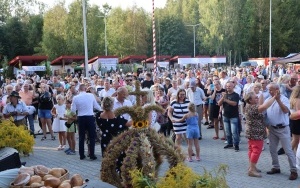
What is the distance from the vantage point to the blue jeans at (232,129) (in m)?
9.57

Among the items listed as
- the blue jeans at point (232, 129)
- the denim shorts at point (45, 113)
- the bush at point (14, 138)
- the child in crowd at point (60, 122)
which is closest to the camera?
the bush at point (14, 138)

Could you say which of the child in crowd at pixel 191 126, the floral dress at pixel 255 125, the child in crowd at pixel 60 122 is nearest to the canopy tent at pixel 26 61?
the child in crowd at pixel 60 122

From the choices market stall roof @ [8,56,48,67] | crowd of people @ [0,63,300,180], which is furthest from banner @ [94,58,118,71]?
crowd of people @ [0,63,300,180]

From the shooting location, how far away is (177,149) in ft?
15.8

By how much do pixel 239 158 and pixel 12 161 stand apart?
515 cm

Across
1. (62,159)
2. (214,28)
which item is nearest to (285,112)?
(62,159)

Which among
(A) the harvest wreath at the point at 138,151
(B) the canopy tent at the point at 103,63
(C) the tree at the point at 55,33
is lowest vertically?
(A) the harvest wreath at the point at 138,151

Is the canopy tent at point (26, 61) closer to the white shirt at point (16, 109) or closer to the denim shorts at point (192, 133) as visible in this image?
the white shirt at point (16, 109)

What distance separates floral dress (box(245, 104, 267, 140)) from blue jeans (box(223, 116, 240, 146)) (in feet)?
6.79

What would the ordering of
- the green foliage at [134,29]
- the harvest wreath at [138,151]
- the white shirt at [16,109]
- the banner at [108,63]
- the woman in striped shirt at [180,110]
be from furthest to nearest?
the green foliage at [134,29] → the banner at [108,63] → the white shirt at [16,109] → the woman in striped shirt at [180,110] → the harvest wreath at [138,151]

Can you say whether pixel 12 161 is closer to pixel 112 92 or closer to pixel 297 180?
pixel 297 180

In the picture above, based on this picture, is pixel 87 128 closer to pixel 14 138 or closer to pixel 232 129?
pixel 14 138

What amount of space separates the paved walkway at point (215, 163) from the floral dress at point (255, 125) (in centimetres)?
81

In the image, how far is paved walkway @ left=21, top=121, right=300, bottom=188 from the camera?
7316mm
